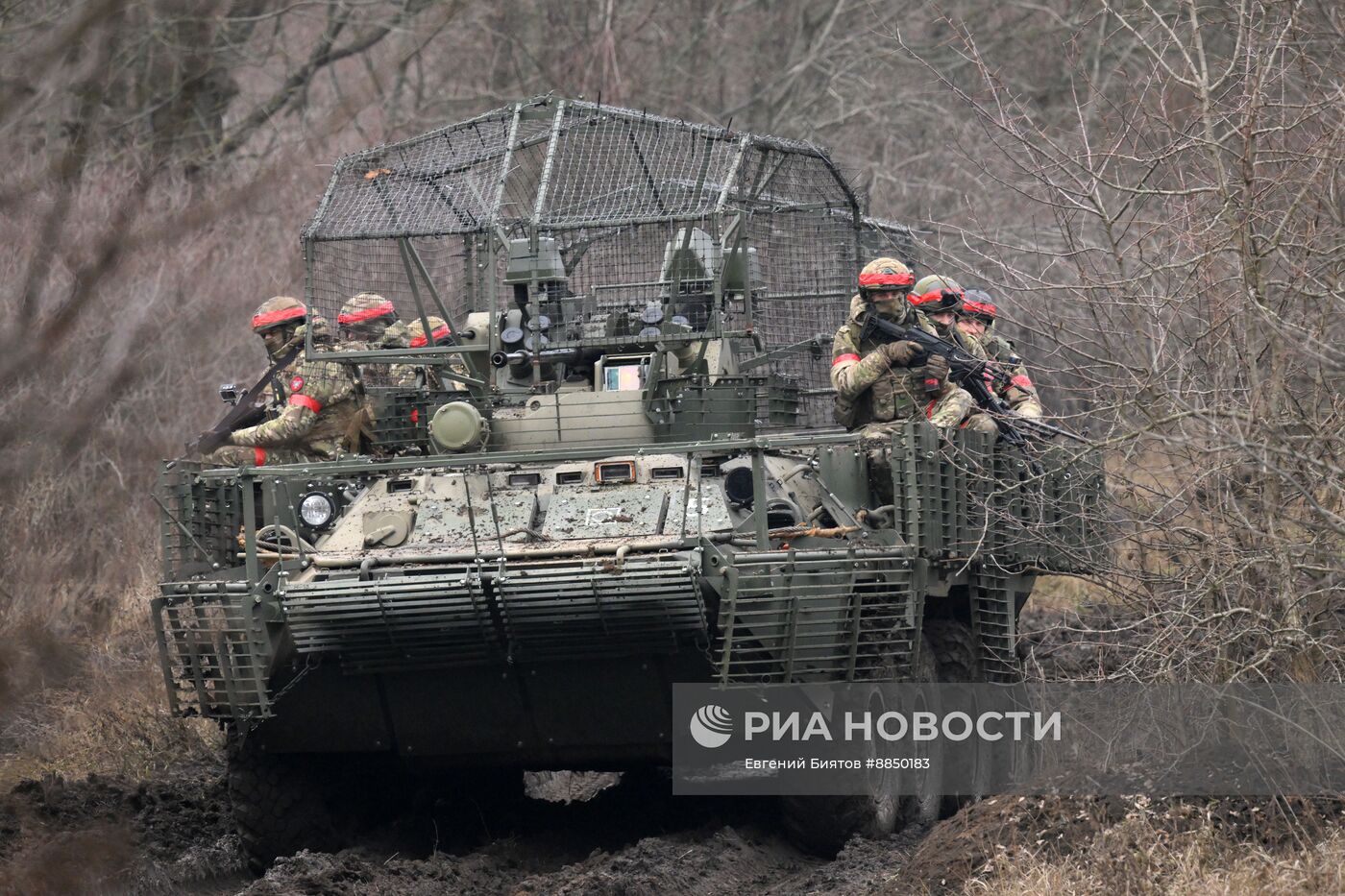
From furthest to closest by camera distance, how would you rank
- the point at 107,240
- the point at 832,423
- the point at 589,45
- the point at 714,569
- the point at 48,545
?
1. the point at 589,45
2. the point at 832,423
3. the point at 714,569
4. the point at 48,545
5. the point at 107,240

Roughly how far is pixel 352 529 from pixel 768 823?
8.01 feet

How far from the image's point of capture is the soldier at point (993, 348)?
1152 centimetres

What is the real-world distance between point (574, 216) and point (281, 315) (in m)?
2.05

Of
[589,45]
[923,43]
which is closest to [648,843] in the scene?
[589,45]

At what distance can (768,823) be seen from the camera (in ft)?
30.9

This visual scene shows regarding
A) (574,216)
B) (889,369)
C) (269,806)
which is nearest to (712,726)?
(269,806)

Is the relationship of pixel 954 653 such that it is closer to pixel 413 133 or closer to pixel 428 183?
pixel 428 183

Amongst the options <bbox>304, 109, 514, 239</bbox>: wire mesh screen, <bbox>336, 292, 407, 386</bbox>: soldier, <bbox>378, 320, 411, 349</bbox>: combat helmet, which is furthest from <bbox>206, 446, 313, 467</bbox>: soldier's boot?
<bbox>304, 109, 514, 239</bbox>: wire mesh screen

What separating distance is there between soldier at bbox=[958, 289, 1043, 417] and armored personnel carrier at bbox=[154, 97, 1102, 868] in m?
1.22

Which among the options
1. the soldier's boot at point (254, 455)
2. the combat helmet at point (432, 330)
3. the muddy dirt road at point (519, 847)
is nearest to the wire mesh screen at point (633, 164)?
the combat helmet at point (432, 330)

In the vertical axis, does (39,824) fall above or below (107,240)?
below

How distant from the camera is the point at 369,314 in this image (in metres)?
11.0

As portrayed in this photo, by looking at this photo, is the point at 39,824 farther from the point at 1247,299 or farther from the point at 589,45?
the point at 589,45

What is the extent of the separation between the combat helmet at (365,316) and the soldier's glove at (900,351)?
9.41 ft
